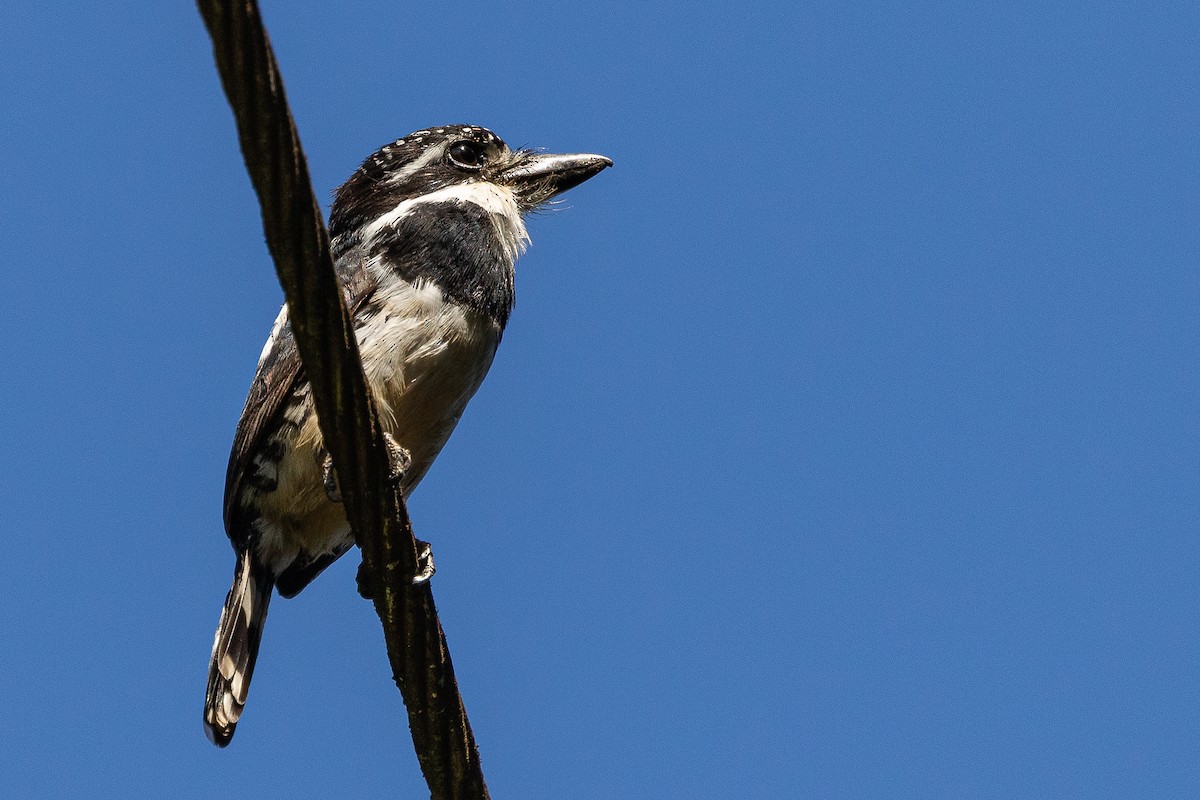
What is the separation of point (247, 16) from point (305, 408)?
2.27 meters

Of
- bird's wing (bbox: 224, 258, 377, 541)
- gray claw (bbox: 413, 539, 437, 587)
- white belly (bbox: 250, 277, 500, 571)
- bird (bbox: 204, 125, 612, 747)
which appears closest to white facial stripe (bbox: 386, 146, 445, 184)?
bird (bbox: 204, 125, 612, 747)

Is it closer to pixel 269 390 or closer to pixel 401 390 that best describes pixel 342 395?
pixel 401 390

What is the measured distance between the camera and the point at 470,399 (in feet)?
15.9

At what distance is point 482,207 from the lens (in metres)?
5.03

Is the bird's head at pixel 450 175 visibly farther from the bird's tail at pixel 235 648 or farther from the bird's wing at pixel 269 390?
the bird's tail at pixel 235 648

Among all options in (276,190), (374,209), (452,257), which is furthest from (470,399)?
(276,190)

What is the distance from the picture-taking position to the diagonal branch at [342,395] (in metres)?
2.41

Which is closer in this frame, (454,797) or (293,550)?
(454,797)

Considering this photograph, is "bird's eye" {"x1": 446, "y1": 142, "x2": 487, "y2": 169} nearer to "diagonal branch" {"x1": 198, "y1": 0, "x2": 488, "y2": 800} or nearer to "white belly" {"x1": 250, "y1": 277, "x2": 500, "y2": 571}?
"white belly" {"x1": 250, "y1": 277, "x2": 500, "y2": 571}

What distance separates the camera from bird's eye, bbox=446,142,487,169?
216 inches

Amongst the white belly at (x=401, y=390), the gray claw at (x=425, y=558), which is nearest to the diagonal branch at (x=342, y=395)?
the gray claw at (x=425, y=558)

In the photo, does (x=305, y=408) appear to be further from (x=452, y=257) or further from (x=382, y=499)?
(x=382, y=499)

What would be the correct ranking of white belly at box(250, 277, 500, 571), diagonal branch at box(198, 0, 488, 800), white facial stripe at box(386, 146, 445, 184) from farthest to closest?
white facial stripe at box(386, 146, 445, 184) < white belly at box(250, 277, 500, 571) < diagonal branch at box(198, 0, 488, 800)

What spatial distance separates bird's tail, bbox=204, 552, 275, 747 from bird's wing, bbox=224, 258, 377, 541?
0.17 meters
